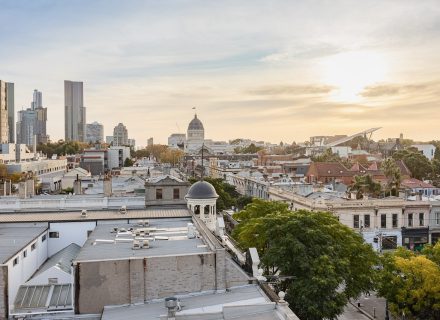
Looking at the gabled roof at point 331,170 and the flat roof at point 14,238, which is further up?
the gabled roof at point 331,170

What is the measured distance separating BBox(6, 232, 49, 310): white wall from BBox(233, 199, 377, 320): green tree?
14112mm

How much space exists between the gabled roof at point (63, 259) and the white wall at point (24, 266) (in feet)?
1.40

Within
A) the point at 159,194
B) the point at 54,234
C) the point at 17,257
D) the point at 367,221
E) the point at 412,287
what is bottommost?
the point at 412,287

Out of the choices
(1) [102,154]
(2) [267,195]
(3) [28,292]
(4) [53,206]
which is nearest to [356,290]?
(3) [28,292]

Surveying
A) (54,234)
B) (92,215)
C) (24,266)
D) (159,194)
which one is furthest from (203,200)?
(24,266)

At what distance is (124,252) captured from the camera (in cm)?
2688

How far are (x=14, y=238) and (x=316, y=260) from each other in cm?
1874

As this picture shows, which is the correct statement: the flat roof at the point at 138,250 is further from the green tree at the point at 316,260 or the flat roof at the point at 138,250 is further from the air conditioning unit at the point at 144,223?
the green tree at the point at 316,260

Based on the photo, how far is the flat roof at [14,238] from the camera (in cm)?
2770

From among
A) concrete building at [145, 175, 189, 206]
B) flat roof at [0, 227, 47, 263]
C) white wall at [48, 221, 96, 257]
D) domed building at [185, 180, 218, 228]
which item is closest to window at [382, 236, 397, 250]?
concrete building at [145, 175, 189, 206]

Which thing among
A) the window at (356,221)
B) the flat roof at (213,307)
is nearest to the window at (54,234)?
the flat roof at (213,307)

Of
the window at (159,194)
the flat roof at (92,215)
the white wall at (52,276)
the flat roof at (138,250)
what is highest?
the window at (159,194)

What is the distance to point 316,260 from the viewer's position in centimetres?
3064

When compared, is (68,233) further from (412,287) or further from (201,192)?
(412,287)
